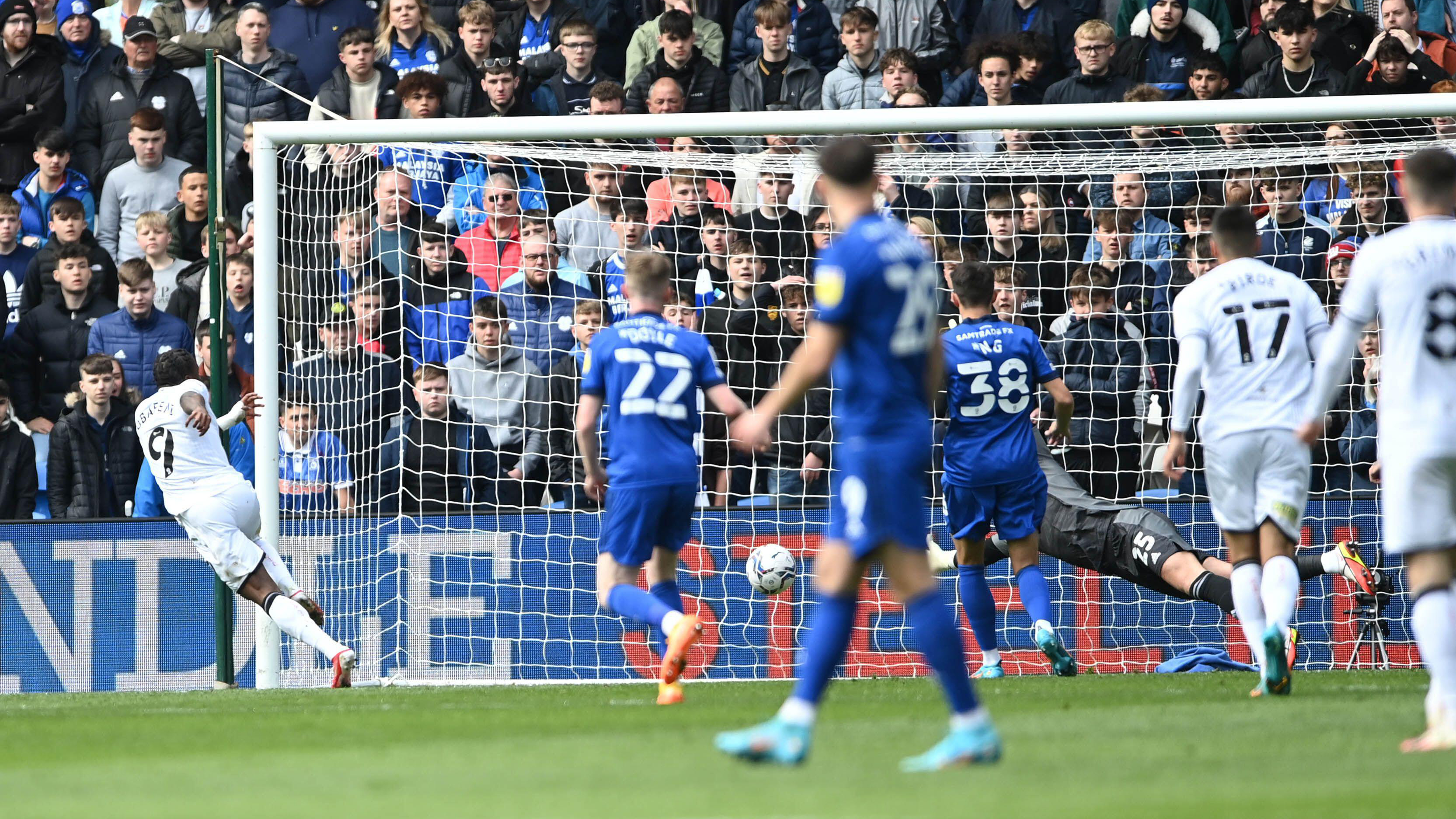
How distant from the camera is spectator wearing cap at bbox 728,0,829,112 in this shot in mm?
14820

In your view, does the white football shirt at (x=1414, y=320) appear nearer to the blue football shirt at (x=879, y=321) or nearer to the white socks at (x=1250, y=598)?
the blue football shirt at (x=879, y=321)

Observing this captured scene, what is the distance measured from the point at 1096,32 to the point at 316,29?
6869 millimetres

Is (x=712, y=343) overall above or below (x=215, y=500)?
above

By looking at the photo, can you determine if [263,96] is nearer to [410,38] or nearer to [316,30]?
[316,30]

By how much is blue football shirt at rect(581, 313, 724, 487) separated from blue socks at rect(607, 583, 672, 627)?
0.52 m

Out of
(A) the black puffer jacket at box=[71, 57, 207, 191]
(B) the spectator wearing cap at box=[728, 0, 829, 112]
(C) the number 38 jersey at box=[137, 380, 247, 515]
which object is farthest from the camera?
(A) the black puffer jacket at box=[71, 57, 207, 191]

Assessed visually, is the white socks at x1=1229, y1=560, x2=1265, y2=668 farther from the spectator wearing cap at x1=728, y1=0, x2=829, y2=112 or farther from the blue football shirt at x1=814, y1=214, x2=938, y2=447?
the spectator wearing cap at x1=728, y1=0, x2=829, y2=112

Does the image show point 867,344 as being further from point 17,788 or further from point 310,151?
point 310,151

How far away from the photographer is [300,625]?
37.0 ft

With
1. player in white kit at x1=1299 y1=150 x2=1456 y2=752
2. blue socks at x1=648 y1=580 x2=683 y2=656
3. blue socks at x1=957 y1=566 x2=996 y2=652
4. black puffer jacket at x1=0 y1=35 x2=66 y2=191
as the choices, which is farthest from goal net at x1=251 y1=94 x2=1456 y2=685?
player in white kit at x1=1299 y1=150 x2=1456 y2=752

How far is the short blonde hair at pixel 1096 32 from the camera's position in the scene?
547 inches

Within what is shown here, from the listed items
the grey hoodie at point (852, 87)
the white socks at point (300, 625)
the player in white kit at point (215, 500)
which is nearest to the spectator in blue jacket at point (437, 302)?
the player in white kit at point (215, 500)

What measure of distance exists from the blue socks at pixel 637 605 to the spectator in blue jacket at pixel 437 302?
461 centimetres

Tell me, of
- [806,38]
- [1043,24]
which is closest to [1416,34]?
[1043,24]
